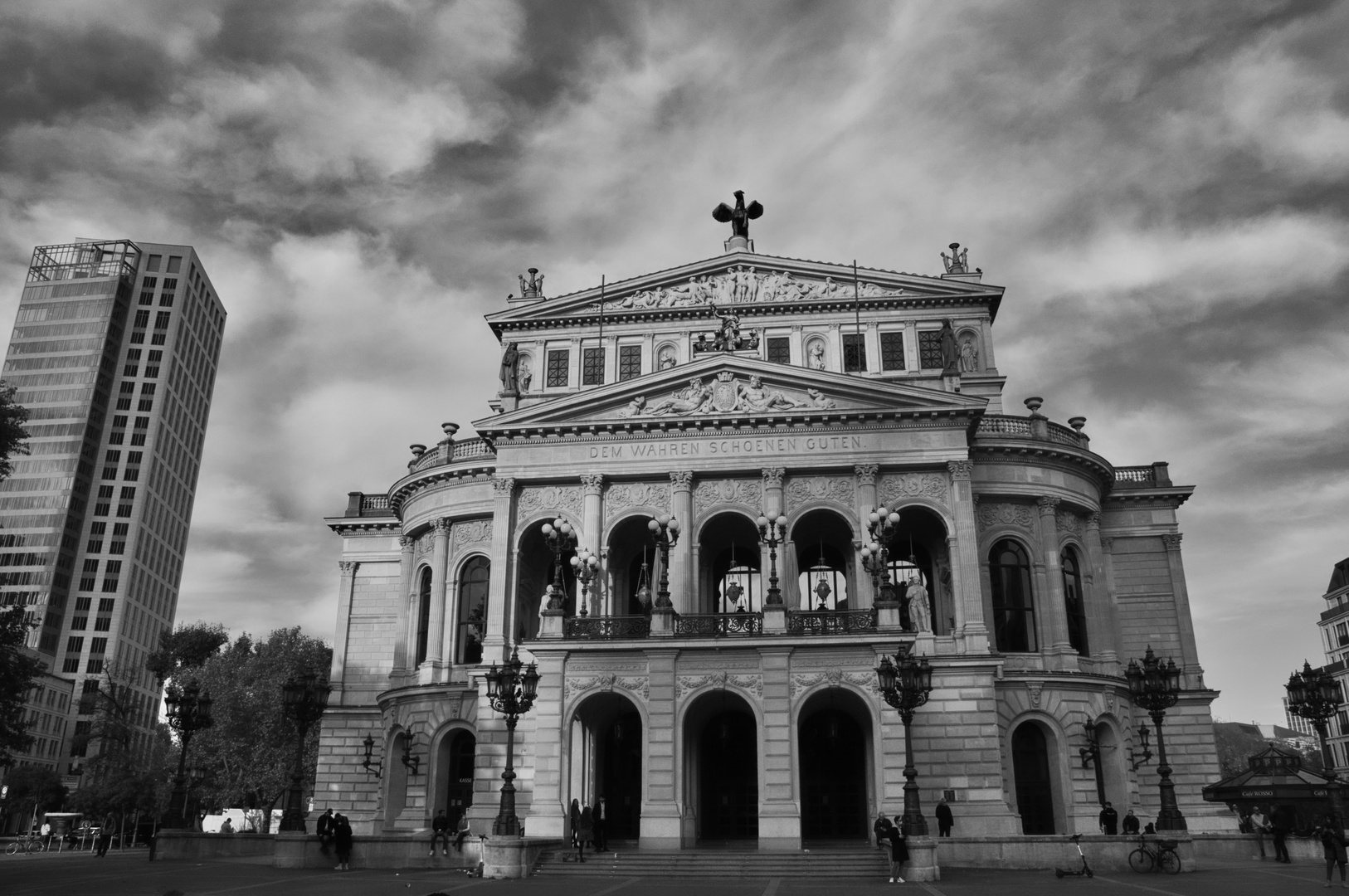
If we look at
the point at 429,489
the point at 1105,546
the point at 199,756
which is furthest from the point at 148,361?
the point at 1105,546

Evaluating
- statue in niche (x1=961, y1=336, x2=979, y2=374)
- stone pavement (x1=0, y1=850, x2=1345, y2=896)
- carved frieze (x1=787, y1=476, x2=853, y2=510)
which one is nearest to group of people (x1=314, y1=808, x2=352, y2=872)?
stone pavement (x1=0, y1=850, x2=1345, y2=896)

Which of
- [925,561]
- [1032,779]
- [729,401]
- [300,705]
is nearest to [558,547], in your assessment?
[300,705]

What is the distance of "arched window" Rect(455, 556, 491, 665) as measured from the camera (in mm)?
41781

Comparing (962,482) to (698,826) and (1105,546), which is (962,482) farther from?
(698,826)

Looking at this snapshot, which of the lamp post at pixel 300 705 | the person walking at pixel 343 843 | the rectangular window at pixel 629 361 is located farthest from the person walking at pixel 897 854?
the rectangular window at pixel 629 361

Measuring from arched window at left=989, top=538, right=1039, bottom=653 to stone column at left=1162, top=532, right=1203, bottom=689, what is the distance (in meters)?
8.33

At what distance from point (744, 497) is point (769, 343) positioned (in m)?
10.1

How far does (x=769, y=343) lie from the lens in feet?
151

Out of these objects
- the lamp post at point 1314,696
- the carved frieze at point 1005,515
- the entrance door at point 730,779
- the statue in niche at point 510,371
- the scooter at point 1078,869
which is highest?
the statue in niche at point 510,371

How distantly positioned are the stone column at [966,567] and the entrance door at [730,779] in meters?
7.76

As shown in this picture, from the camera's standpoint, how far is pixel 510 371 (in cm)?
4444

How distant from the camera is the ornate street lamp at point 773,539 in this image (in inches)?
1267

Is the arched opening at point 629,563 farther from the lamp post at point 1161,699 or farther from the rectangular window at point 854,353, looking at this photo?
the lamp post at point 1161,699

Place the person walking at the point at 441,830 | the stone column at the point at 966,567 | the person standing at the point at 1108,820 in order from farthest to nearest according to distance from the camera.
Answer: the stone column at the point at 966,567 → the person standing at the point at 1108,820 → the person walking at the point at 441,830
